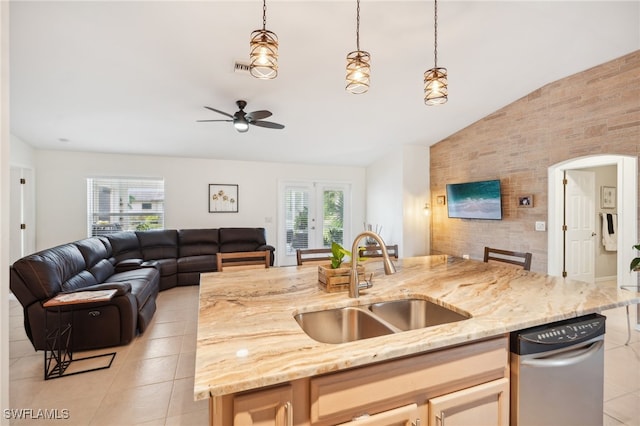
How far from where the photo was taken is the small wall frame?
4.39m

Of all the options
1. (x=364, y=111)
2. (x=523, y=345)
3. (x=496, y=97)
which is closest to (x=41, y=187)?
(x=364, y=111)

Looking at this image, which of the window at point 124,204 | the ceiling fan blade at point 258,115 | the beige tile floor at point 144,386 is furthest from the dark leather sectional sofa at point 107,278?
the ceiling fan blade at point 258,115

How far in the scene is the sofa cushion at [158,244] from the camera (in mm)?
5230

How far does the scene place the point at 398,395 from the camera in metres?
1.03

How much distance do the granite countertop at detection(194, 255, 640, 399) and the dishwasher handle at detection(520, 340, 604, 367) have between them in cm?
17

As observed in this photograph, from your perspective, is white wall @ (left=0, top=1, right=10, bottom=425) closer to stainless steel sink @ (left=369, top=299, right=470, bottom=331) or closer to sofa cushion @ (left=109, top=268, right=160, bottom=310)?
sofa cushion @ (left=109, top=268, right=160, bottom=310)

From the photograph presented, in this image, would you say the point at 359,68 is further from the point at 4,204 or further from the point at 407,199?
the point at 407,199

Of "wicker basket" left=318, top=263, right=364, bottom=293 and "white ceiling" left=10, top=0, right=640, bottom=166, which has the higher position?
"white ceiling" left=10, top=0, right=640, bottom=166

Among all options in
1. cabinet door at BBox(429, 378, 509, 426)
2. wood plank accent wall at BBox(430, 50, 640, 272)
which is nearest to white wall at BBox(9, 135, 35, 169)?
cabinet door at BBox(429, 378, 509, 426)

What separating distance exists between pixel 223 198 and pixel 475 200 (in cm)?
499

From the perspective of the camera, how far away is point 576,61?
11.9 feet

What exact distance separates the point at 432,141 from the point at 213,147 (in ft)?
14.2

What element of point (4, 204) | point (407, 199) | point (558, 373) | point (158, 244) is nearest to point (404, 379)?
point (558, 373)

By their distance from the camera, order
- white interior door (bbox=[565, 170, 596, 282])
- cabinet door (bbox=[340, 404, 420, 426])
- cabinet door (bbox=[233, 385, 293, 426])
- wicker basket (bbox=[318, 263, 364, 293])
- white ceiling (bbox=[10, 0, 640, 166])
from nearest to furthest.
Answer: cabinet door (bbox=[233, 385, 293, 426])
cabinet door (bbox=[340, 404, 420, 426])
wicker basket (bbox=[318, 263, 364, 293])
white ceiling (bbox=[10, 0, 640, 166])
white interior door (bbox=[565, 170, 596, 282])
